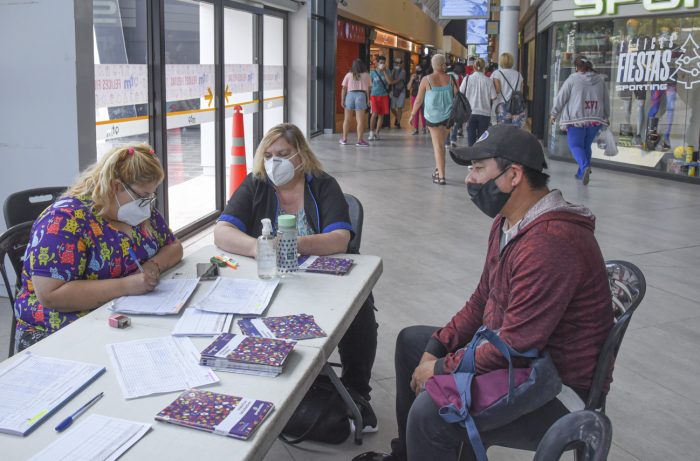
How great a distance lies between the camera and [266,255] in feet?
8.70

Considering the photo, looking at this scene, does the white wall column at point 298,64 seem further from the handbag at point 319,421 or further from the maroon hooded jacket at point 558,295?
the maroon hooded jacket at point 558,295

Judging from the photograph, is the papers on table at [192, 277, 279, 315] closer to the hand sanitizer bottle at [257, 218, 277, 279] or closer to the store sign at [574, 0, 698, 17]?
the hand sanitizer bottle at [257, 218, 277, 279]

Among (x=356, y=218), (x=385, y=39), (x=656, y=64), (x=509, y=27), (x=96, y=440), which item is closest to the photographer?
(x=96, y=440)

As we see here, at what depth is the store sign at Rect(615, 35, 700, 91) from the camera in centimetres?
934

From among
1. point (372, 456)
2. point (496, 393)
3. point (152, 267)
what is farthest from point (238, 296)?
point (496, 393)

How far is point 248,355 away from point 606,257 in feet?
14.6

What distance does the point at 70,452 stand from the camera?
1417 mm

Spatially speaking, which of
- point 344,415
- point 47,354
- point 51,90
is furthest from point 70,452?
point 51,90

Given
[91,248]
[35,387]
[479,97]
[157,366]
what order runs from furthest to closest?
[479,97]
[91,248]
[157,366]
[35,387]

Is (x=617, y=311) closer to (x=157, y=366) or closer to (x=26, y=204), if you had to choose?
(x=157, y=366)

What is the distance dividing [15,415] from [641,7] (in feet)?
33.3

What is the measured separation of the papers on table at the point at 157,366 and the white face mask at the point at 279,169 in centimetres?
123

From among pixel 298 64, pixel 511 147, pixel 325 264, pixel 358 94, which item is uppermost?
pixel 298 64

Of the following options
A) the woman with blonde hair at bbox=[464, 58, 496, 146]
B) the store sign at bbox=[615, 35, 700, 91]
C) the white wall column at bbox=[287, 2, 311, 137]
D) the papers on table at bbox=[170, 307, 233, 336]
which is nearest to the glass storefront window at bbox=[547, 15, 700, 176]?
the store sign at bbox=[615, 35, 700, 91]
